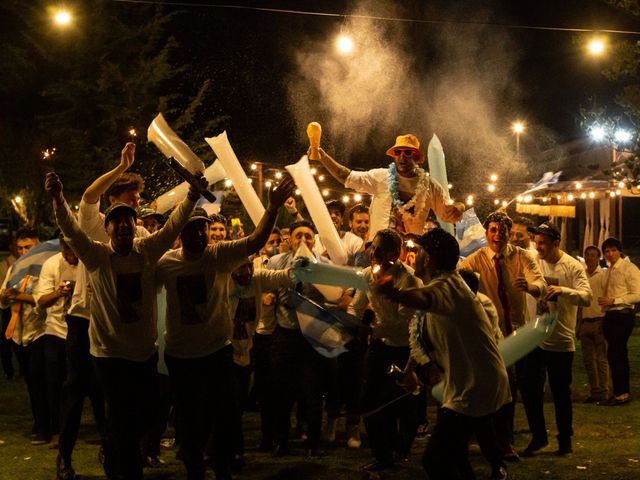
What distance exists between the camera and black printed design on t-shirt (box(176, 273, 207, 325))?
574 cm

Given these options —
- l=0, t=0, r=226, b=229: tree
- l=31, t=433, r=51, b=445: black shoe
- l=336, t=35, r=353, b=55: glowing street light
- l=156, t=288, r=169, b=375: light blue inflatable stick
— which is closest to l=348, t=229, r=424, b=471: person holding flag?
l=156, t=288, r=169, b=375: light blue inflatable stick

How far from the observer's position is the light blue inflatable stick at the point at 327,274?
632cm

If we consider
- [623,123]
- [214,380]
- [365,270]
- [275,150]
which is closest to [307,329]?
[365,270]

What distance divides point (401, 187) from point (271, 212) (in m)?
2.41

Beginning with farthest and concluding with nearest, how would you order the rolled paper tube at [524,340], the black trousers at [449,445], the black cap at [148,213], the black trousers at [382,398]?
the black cap at [148,213] → the black trousers at [382,398] → the rolled paper tube at [524,340] → the black trousers at [449,445]

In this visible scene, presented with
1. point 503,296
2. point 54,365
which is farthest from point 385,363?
point 54,365

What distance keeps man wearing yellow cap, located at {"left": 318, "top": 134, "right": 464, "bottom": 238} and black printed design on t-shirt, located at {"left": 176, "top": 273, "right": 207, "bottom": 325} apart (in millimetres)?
2286

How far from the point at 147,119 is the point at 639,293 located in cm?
1948

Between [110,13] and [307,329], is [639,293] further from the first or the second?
[110,13]

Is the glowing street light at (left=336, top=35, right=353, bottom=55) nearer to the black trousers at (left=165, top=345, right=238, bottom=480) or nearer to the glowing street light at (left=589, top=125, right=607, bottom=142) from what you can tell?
the glowing street light at (left=589, top=125, right=607, bottom=142)

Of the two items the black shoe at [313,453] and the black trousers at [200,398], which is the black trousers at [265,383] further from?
the black trousers at [200,398]

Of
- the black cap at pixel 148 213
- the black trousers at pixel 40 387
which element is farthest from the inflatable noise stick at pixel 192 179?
the black trousers at pixel 40 387

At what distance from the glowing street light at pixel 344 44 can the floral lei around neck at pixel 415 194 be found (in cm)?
494

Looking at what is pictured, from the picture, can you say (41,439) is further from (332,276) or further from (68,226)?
(332,276)
